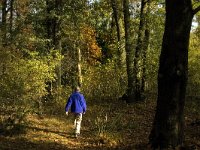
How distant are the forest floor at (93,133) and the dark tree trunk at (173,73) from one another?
593mm

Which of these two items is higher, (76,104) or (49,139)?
(76,104)

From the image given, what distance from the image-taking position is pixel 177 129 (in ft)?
35.9

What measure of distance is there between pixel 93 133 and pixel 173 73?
230 inches

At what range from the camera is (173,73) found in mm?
10781

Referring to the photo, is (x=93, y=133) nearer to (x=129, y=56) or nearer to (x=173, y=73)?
(x=173, y=73)

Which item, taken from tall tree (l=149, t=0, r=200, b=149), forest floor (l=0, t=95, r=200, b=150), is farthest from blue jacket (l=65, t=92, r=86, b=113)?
tall tree (l=149, t=0, r=200, b=149)

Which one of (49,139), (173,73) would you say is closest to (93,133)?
(49,139)

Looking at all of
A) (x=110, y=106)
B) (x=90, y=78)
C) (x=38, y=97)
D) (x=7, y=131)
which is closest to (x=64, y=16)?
(x=90, y=78)

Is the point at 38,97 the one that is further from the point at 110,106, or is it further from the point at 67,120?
the point at 110,106

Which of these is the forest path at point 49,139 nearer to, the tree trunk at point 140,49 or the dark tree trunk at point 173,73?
the dark tree trunk at point 173,73

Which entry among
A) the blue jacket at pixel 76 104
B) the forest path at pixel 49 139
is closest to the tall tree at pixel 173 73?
the forest path at pixel 49 139

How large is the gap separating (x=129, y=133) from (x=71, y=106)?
7.66 ft

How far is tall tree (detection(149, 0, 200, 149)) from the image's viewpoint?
10.7 metres

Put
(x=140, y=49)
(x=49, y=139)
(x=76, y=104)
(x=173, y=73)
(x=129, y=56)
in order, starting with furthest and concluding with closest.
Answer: (x=129, y=56)
(x=140, y=49)
(x=76, y=104)
(x=49, y=139)
(x=173, y=73)
